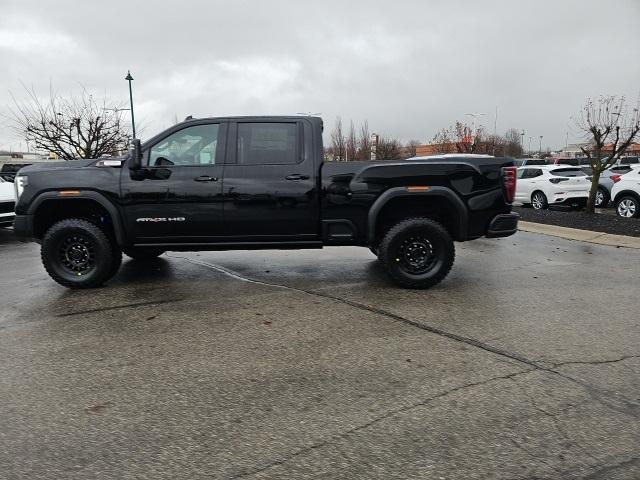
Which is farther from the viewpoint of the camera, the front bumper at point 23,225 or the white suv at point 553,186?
the white suv at point 553,186

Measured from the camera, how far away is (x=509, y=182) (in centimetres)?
603

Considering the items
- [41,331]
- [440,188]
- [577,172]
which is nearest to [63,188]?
[41,331]

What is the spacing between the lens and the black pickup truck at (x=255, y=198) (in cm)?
588

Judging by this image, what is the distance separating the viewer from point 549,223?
1227 cm

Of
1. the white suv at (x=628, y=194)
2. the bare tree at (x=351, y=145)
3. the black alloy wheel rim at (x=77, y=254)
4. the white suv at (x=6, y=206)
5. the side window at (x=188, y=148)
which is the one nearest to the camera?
the side window at (x=188, y=148)

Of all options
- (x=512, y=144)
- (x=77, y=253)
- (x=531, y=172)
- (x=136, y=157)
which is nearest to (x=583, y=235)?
(x=531, y=172)

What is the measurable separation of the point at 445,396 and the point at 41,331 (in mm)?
3669

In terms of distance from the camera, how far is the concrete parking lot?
2.69 metres

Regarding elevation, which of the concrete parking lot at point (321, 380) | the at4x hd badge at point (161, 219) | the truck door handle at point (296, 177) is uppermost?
the truck door handle at point (296, 177)

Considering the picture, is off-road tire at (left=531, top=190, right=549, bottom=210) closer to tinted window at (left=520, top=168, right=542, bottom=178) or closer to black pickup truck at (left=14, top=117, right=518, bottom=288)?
tinted window at (left=520, top=168, right=542, bottom=178)

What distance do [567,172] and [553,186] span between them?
72 centimetres

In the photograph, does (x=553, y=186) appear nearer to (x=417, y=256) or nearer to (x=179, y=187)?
(x=417, y=256)

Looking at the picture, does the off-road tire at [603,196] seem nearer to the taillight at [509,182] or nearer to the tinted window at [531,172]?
the tinted window at [531,172]

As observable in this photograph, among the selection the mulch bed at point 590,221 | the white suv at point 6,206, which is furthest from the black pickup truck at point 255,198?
the mulch bed at point 590,221
